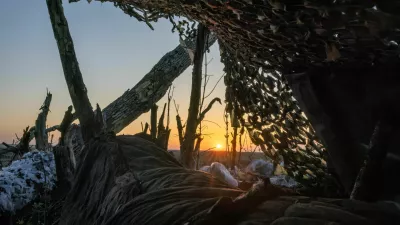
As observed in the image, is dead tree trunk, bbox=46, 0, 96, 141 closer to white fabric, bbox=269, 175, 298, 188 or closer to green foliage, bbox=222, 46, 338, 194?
white fabric, bbox=269, 175, 298, 188

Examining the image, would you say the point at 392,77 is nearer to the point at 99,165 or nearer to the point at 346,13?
the point at 346,13

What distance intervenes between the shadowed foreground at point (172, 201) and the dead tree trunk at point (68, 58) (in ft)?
6.02

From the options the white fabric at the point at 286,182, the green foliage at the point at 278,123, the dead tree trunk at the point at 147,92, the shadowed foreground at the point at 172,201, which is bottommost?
the white fabric at the point at 286,182

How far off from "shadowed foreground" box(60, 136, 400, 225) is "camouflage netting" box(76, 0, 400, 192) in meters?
0.23

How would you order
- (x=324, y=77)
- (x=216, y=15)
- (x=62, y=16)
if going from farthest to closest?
(x=62, y=16), (x=216, y=15), (x=324, y=77)

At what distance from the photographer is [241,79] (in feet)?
4.22

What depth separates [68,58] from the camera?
3.63 m

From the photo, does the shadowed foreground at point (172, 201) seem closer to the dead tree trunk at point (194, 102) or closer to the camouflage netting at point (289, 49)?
the camouflage netting at point (289, 49)

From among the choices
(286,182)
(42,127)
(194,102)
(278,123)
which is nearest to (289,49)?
(278,123)

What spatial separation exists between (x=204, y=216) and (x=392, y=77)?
384 mm

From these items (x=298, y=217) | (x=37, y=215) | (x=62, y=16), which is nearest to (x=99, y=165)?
(x=298, y=217)

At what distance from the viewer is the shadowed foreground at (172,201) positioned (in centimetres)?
62

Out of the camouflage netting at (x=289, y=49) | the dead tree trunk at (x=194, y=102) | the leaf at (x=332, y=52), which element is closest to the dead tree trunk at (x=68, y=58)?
the dead tree trunk at (x=194, y=102)

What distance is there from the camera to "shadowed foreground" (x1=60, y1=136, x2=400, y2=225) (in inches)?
24.5
